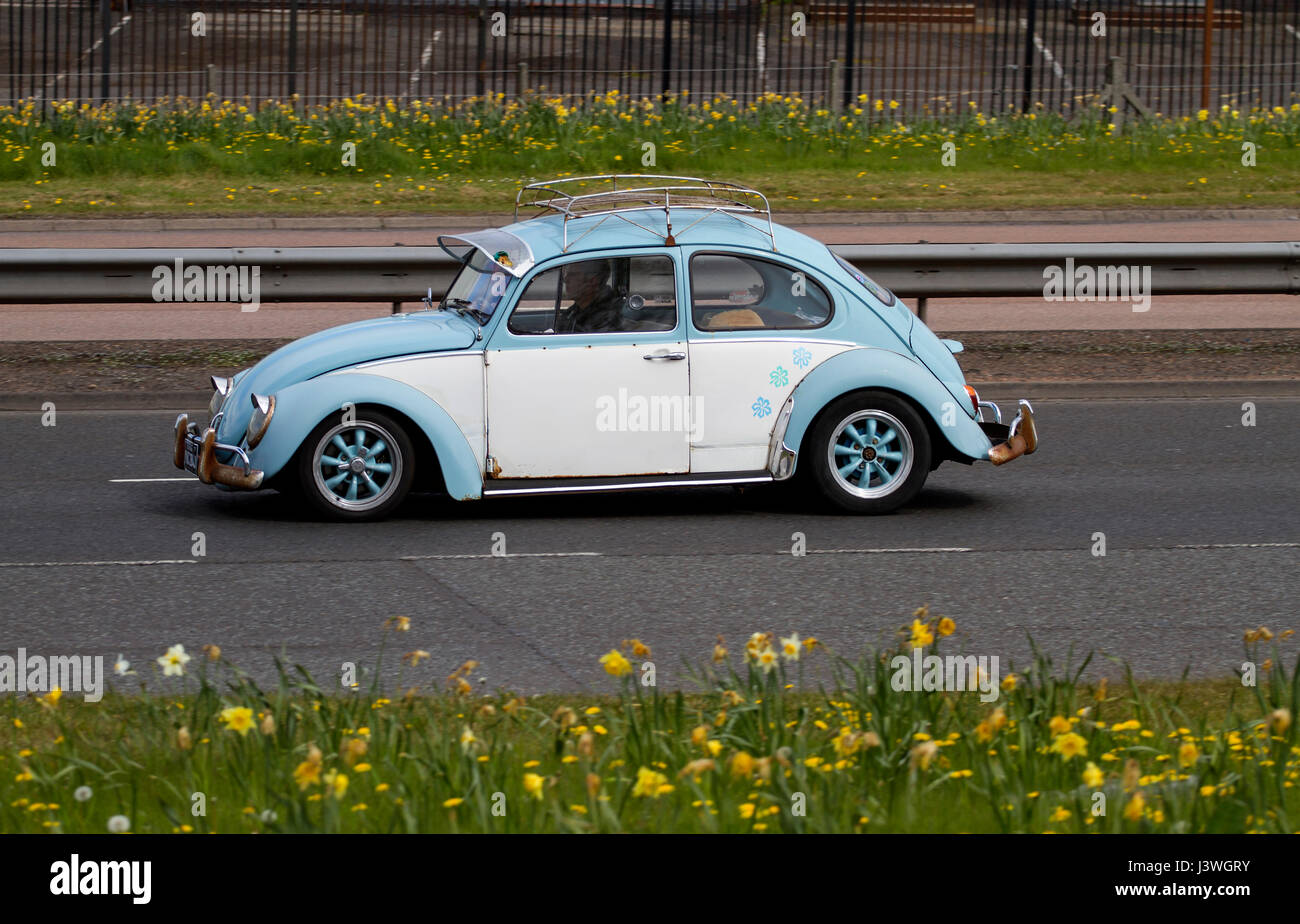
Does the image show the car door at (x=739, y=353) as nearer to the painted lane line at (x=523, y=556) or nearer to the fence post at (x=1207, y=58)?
the painted lane line at (x=523, y=556)

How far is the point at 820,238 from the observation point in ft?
58.1

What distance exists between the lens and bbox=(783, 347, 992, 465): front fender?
29.4ft

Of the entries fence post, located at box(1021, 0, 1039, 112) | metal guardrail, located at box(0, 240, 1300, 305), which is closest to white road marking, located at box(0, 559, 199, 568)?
metal guardrail, located at box(0, 240, 1300, 305)

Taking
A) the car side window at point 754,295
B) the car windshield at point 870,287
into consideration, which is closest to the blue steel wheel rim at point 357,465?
the car side window at point 754,295

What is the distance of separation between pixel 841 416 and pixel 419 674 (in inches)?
127

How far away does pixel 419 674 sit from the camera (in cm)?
660

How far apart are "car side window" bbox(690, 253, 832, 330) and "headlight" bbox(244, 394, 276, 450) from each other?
2.20 m

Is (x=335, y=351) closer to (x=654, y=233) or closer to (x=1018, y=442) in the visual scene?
(x=654, y=233)

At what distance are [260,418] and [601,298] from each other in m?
1.81

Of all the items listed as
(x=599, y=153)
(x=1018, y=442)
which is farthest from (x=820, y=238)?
(x=1018, y=442)

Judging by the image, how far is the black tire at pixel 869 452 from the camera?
9.05 m

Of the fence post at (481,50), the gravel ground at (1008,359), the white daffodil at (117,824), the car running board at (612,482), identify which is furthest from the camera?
the fence post at (481,50)

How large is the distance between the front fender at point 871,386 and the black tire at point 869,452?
0.24 ft
